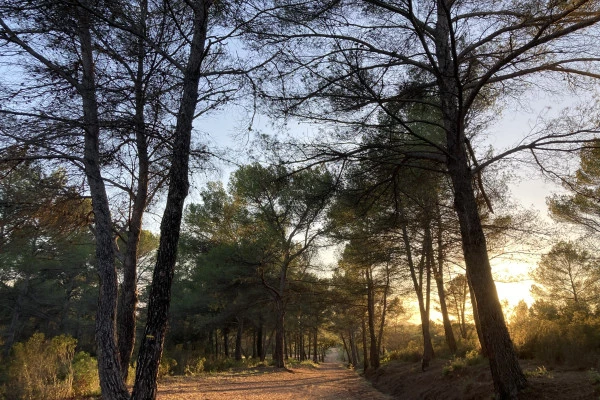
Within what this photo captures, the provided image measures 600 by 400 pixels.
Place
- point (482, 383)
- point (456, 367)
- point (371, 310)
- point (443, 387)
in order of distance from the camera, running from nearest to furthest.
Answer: point (482, 383), point (443, 387), point (456, 367), point (371, 310)

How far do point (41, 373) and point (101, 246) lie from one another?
3261 millimetres

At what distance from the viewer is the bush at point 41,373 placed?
6.59m

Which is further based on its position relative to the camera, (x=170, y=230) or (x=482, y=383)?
(x=482, y=383)

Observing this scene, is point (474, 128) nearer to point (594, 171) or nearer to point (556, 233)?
point (556, 233)

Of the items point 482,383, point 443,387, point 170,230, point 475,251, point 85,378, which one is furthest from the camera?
point 443,387

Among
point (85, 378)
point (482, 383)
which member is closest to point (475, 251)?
point (482, 383)

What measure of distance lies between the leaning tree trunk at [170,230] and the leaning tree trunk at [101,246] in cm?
134

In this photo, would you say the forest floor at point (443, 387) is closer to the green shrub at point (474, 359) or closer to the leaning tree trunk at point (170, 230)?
the green shrub at point (474, 359)

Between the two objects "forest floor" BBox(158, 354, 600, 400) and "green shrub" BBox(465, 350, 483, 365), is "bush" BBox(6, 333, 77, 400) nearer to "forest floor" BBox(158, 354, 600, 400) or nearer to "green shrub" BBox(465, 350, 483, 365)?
"forest floor" BBox(158, 354, 600, 400)

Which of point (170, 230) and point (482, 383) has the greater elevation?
point (170, 230)

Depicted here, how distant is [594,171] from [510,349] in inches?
346

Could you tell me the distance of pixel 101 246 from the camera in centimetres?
557

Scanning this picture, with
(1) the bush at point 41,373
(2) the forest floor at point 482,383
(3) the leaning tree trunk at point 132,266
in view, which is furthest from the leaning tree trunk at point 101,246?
(2) the forest floor at point 482,383

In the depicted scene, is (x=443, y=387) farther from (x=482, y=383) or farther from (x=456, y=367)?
(x=482, y=383)
